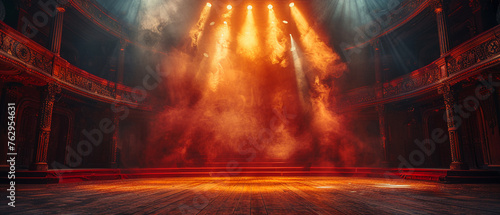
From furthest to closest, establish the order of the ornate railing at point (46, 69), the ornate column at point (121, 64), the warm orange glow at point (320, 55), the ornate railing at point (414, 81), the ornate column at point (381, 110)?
1. the warm orange glow at point (320, 55)
2. the ornate column at point (121, 64)
3. the ornate column at point (381, 110)
4. the ornate railing at point (414, 81)
5. the ornate railing at point (46, 69)

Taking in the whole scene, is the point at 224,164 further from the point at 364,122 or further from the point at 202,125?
the point at 364,122

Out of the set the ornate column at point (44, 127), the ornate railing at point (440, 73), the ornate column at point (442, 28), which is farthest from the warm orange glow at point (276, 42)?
the ornate column at point (44, 127)

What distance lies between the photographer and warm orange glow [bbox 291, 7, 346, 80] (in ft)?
48.6

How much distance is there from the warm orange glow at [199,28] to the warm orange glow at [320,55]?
4933mm

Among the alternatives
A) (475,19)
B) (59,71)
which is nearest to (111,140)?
(59,71)

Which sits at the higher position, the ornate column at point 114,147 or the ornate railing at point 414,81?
the ornate railing at point 414,81

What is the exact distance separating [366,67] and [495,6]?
587 cm

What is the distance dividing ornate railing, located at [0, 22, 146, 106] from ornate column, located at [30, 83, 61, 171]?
12.2 inches

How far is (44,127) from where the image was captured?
8305 millimetres

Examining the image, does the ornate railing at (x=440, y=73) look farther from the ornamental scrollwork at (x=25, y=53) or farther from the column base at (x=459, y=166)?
the ornamental scrollwork at (x=25, y=53)

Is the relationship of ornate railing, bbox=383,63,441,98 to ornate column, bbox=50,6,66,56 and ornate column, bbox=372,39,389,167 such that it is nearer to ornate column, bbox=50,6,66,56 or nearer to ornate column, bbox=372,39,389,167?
ornate column, bbox=372,39,389,167

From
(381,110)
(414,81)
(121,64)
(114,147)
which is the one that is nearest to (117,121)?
(114,147)

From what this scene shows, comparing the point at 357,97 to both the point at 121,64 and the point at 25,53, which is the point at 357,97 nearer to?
the point at 121,64

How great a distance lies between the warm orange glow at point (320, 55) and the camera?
1480 cm
